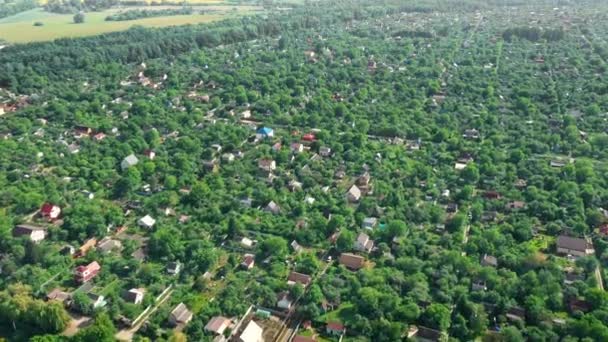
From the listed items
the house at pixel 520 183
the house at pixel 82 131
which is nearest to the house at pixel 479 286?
the house at pixel 520 183

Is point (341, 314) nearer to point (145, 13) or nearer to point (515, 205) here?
point (515, 205)

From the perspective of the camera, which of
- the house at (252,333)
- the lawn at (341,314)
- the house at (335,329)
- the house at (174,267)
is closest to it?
the house at (252,333)

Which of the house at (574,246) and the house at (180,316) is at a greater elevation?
the house at (180,316)

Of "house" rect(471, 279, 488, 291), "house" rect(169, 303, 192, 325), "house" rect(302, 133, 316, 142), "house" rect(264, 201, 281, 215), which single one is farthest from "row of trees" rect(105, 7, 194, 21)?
"house" rect(471, 279, 488, 291)

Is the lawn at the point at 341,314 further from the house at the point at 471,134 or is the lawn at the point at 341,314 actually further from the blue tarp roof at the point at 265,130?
the house at the point at 471,134

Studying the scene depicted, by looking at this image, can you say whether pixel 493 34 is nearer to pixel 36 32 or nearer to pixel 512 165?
pixel 512 165

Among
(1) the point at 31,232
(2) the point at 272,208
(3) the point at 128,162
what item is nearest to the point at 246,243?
(2) the point at 272,208
